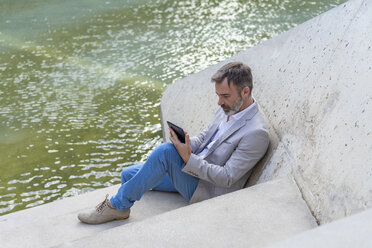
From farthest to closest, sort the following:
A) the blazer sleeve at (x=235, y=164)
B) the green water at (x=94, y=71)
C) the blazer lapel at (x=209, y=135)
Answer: the green water at (x=94, y=71), the blazer lapel at (x=209, y=135), the blazer sleeve at (x=235, y=164)

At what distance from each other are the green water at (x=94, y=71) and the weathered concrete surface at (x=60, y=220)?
433mm

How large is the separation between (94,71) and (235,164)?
4115 mm

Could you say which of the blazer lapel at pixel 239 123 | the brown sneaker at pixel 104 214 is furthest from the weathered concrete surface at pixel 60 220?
the blazer lapel at pixel 239 123

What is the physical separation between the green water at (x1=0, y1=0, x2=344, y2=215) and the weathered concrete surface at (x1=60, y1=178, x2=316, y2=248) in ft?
6.20

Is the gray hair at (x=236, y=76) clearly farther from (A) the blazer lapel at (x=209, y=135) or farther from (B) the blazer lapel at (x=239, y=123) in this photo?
(A) the blazer lapel at (x=209, y=135)

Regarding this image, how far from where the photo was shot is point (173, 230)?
249cm

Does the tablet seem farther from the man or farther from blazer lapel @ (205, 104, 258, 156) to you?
blazer lapel @ (205, 104, 258, 156)

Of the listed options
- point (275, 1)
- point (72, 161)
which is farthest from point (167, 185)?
point (275, 1)

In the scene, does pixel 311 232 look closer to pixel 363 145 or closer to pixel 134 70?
pixel 363 145

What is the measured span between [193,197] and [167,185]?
0.37m

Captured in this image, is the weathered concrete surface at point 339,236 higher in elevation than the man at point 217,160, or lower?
higher

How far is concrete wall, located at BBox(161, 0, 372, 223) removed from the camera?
8.07ft

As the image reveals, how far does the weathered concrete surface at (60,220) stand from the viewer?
10.5 feet

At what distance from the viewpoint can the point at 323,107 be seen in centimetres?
296
